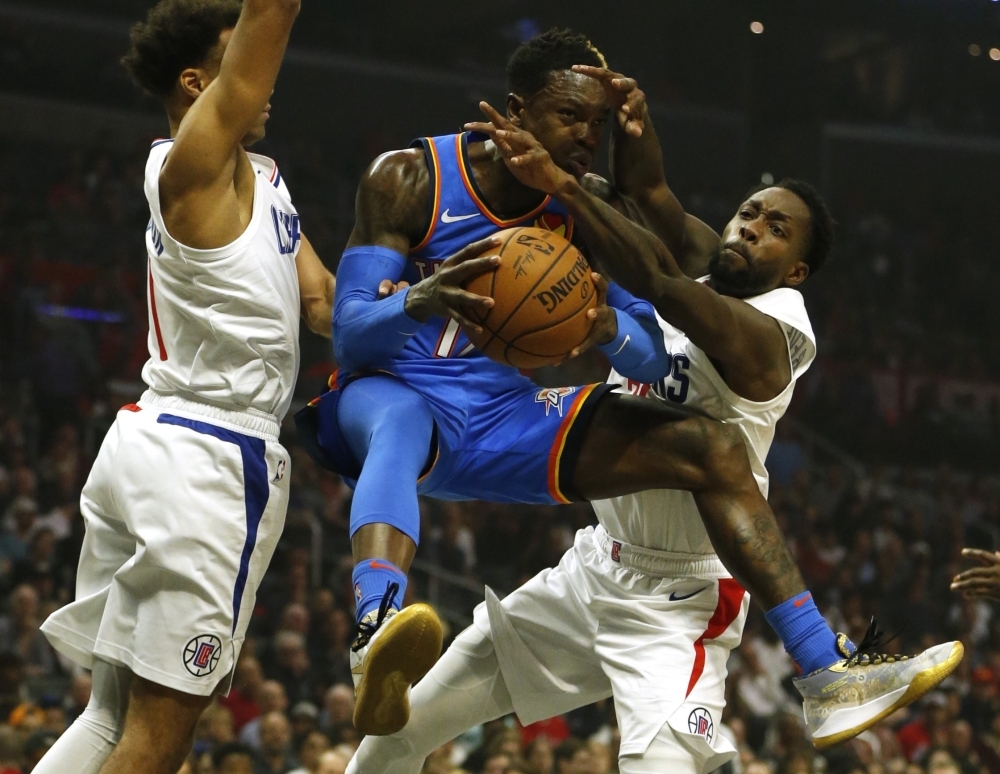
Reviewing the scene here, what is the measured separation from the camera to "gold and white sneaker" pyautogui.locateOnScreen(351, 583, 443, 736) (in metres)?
2.95

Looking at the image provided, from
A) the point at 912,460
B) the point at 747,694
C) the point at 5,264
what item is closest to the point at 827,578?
the point at 747,694

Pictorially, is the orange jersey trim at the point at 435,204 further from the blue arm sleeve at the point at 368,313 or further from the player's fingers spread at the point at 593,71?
the player's fingers spread at the point at 593,71

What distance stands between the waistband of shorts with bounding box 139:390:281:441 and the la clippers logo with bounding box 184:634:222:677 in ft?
1.70

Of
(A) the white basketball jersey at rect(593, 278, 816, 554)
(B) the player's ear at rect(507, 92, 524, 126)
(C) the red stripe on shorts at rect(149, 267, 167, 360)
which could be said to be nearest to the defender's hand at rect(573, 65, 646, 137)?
(B) the player's ear at rect(507, 92, 524, 126)

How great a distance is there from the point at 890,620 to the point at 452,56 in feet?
29.5

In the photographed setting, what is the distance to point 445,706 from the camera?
161 inches

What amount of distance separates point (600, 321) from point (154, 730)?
150 cm

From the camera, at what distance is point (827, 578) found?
1115cm

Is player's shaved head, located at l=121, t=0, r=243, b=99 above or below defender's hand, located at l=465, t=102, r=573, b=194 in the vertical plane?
above

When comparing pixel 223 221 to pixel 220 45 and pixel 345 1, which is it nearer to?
pixel 220 45

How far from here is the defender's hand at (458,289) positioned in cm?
324

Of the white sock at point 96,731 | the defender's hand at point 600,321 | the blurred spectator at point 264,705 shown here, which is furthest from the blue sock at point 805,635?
the blurred spectator at point 264,705

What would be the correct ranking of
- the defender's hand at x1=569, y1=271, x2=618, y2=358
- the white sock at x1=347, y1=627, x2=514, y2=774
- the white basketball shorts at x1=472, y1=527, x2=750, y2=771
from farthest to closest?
the white sock at x1=347, y1=627, x2=514, y2=774
the white basketball shorts at x1=472, y1=527, x2=750, y2=771
the defender's hand at x1=569, y1=271, x2=618, y2=358

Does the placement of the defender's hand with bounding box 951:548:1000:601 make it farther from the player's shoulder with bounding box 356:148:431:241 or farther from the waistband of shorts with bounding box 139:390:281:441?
the waistband of shorts with bounding box 139:390:281:441
